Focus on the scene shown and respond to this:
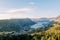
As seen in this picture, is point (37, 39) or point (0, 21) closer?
point (37, 39)

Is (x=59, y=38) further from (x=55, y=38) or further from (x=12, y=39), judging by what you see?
(x=12, y=39)

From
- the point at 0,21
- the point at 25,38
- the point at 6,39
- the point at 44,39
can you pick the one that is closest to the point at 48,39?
the point at 44,39

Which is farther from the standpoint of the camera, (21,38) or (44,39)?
(21,38)

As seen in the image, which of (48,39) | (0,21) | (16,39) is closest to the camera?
(48,39)

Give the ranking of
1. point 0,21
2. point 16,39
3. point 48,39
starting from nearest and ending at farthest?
point 48,39
point 16,39
point 0,21

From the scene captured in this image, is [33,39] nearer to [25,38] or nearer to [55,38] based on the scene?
[25,38]

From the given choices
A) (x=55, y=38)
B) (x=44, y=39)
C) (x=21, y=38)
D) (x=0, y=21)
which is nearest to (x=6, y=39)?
(x=21, y=38)

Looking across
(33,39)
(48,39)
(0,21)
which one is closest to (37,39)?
(33,39)
